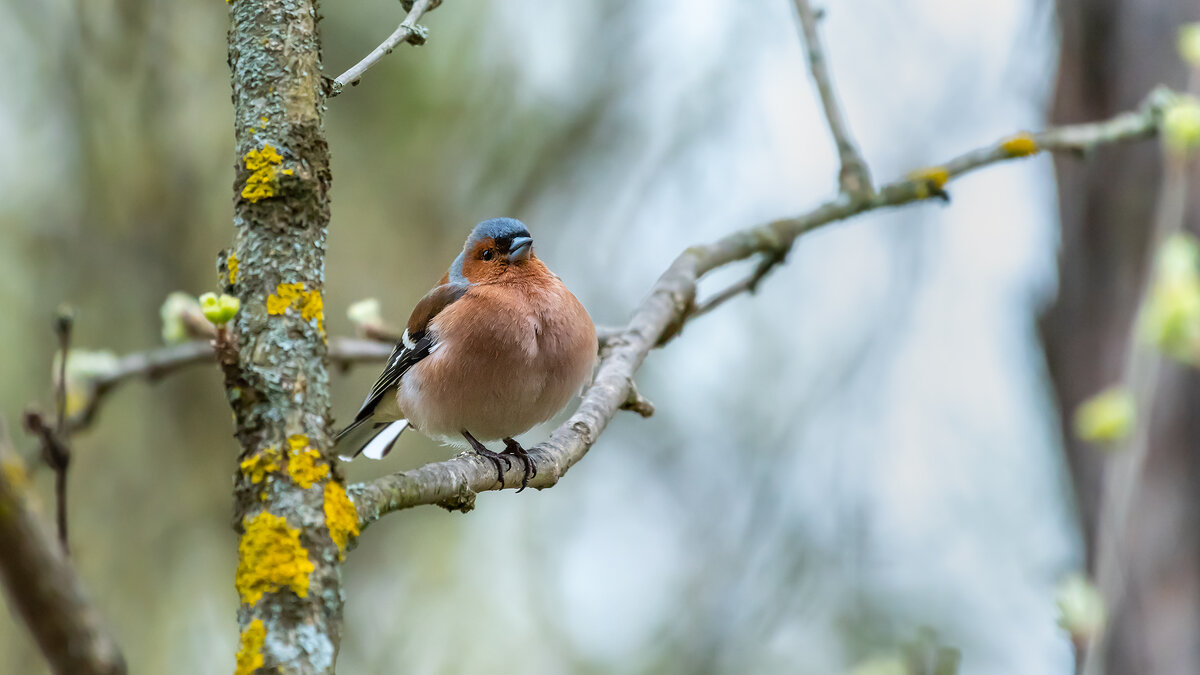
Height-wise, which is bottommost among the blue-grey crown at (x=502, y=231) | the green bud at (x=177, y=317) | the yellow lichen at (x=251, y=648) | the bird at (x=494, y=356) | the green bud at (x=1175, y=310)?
the yellow lichen at (x=251, y=648)

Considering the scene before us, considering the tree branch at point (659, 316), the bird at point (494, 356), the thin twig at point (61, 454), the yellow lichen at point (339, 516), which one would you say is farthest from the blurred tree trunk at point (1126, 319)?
the thin twig at point (61, 454)

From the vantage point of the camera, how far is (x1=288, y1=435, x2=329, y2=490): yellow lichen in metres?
1.72

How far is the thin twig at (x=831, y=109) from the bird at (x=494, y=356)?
1405 millimetres

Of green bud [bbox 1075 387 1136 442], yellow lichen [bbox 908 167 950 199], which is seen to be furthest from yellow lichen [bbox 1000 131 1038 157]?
green bud [bbox 1075 387 1136 442]

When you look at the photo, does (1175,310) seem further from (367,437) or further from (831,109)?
(367,437)

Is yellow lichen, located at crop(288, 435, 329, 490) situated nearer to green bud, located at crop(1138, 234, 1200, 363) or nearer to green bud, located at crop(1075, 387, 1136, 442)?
green bud, located at crop(1075, 387, 1136, 442)

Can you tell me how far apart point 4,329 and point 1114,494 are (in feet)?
23.9

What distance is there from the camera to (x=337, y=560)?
67.9 inches

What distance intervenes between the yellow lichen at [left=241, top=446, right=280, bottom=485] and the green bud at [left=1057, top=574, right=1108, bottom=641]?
1.63 m

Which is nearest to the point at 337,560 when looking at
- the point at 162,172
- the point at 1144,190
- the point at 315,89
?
the point at 315,89

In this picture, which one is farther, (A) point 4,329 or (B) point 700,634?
(B) point 700,634

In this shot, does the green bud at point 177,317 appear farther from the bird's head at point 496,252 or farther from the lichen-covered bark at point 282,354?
the lichen-covered bark at point 282,354

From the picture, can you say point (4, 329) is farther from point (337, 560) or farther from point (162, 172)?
point (337, 560)

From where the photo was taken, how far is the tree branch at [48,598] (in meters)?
1.34
